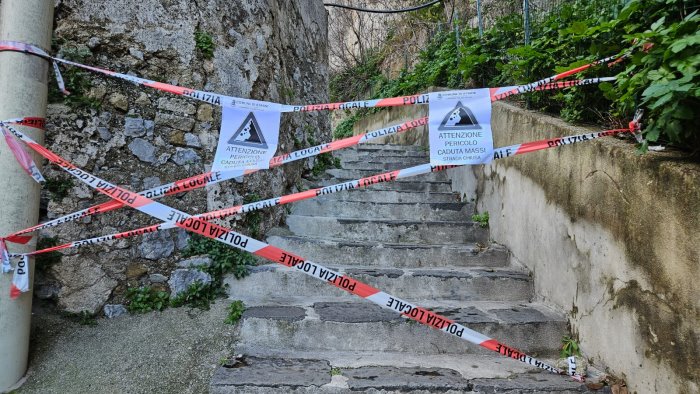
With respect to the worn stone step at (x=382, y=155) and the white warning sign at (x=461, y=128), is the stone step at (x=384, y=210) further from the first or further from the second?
the white warning sign at (x=461, y=128)

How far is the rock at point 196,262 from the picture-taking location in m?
2.70

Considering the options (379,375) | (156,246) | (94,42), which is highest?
(94,42)

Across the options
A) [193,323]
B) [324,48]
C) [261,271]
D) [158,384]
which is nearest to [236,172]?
[261,271]

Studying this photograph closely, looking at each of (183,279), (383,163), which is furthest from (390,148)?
(183,279)

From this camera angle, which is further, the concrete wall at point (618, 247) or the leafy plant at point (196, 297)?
the leafy plant at point (196, 297)

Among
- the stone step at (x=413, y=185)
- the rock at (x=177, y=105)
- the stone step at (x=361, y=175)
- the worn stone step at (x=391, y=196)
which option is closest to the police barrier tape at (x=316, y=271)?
the rock at (x=177, y=105)

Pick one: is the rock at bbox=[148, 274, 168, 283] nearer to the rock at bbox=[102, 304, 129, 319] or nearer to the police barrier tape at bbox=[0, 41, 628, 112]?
the rock at bbox=[102, 304, 129, 319]

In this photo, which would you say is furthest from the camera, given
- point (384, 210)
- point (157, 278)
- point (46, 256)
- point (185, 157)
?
point (384, 210)

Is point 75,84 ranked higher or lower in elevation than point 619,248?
higher

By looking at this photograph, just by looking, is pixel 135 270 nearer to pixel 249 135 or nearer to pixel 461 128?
pixel 249 135

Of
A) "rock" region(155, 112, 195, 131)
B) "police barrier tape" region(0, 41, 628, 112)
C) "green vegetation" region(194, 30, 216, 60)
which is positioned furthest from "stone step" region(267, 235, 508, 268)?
"green vegetation" region(194, 30, 216, 60)

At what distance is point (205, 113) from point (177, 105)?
0.19 meters

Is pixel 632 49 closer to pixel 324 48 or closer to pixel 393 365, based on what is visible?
pixel 393 365

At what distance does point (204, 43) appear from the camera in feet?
9.46
